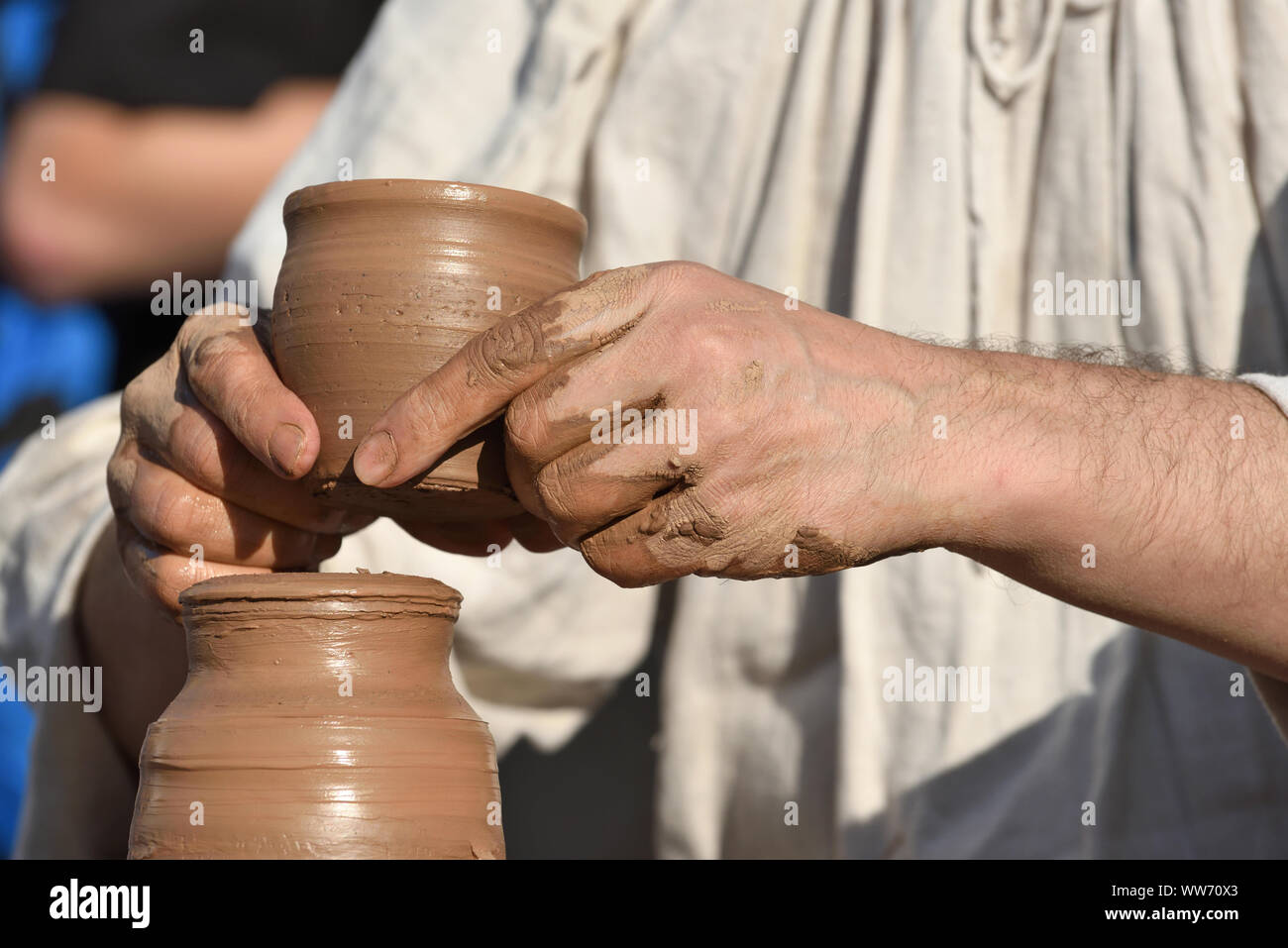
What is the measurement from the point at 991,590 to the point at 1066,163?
0.78 m

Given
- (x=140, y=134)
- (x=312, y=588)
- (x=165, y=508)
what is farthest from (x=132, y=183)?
(x=312, y=588)

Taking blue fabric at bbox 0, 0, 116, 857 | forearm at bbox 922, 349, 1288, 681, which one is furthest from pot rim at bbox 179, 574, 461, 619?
blue fabric at bbox 0, 0, 116, 857

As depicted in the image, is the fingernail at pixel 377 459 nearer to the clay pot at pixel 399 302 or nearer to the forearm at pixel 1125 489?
the clay pot at pixel 399 302

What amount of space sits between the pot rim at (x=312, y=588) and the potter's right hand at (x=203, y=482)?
7.1 inches

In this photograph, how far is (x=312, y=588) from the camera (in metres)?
1.34

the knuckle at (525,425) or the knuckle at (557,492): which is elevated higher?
the knuckle at (525,425)

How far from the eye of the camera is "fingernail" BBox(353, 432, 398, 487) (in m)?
1.32

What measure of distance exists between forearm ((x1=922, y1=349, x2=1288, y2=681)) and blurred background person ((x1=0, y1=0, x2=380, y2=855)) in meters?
3.78

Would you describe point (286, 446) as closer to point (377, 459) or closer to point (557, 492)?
point (377, 459)

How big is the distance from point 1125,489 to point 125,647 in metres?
1.54

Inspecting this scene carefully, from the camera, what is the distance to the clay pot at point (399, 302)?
141 cm

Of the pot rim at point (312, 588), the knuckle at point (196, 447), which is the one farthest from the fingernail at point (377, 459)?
the knuckle at point (196, 447)

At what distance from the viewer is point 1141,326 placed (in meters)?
2.21
